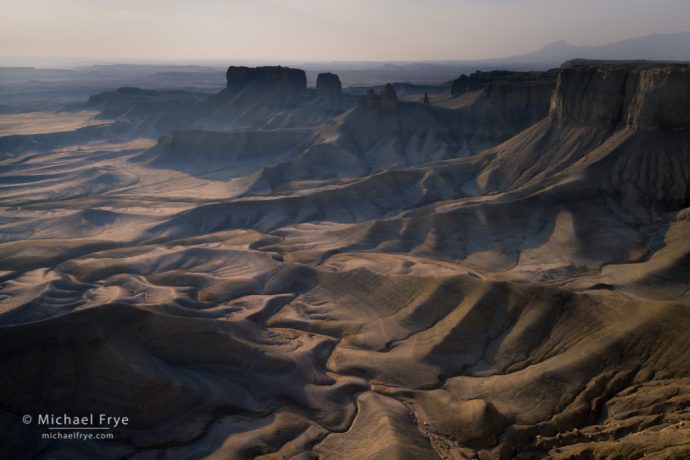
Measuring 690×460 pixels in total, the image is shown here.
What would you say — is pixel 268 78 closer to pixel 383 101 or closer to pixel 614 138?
pixel 383 101

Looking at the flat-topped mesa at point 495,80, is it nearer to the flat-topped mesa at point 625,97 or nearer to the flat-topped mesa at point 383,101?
the flat-topped mesa at point 383,101

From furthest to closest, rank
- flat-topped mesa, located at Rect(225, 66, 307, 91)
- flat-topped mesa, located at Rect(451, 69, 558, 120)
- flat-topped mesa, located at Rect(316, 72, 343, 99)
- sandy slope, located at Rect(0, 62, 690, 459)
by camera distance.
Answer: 1. flat-topped mesa, located at Rect(225, 66, 307, 91)
2. flat-topped mesa, located at Rect(316, 72, 343, 99)
3. flat-topped mesa, located at Rect(451, 69, 558, 120)
4. sandy slope, located at Rect(0, 62, 690, 459)

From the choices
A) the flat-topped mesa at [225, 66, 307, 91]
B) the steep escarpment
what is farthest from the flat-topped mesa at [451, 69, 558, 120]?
the flat-topped mesa at [225, 66, 307, 91]

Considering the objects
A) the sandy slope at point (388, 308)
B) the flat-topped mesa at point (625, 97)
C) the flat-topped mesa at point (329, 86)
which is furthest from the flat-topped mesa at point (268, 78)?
the flat-topped mesa at point (625, 97)

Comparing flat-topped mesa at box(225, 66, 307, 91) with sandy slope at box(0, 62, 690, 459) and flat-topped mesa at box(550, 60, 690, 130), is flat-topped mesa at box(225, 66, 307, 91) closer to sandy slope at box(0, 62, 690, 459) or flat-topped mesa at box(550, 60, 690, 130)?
sandy slope at box(0, 62, 690, 459)

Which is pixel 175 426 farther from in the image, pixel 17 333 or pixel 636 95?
pixel 636 95

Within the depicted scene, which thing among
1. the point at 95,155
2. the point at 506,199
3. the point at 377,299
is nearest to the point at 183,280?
the point at 377,299
